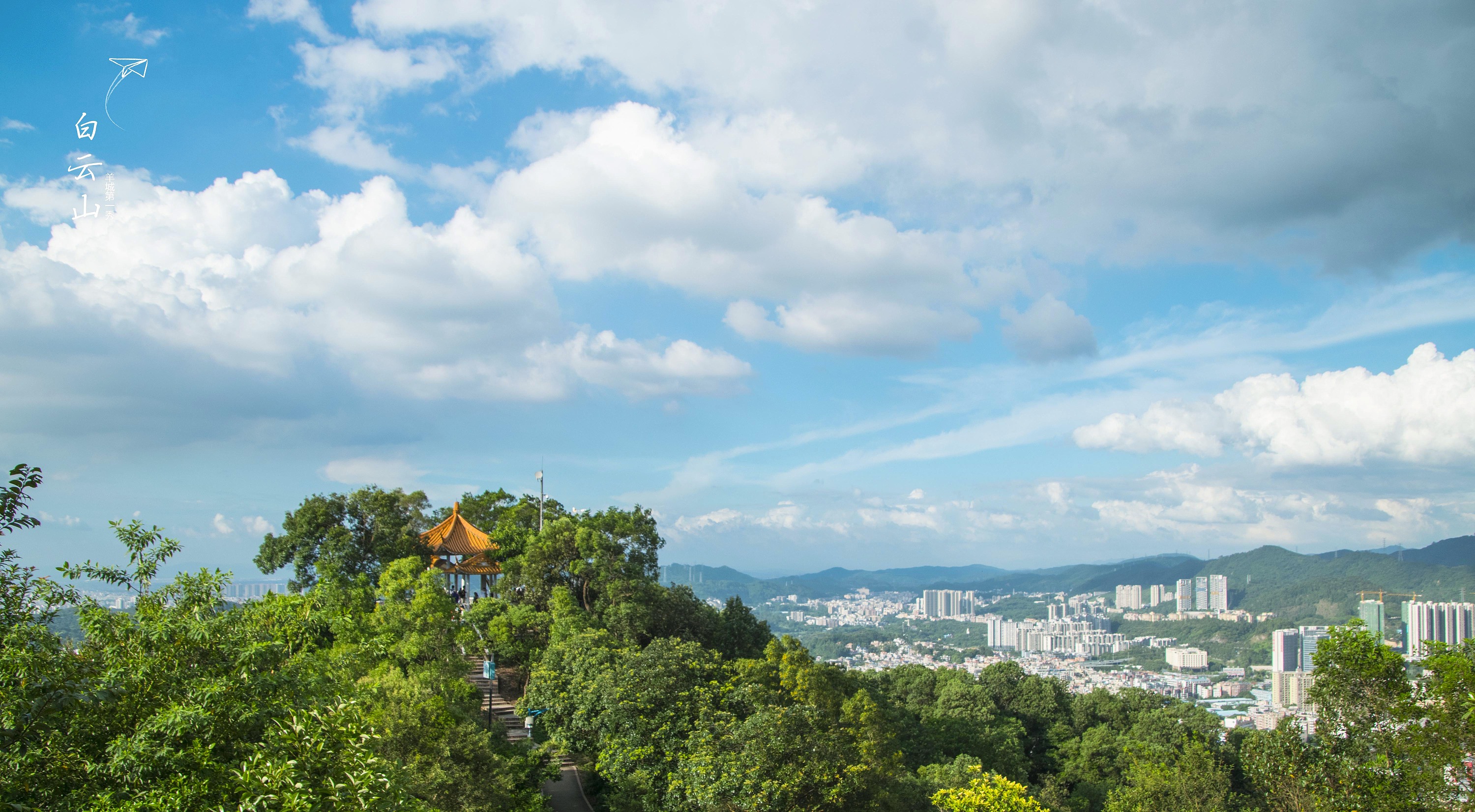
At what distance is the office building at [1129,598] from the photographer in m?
171

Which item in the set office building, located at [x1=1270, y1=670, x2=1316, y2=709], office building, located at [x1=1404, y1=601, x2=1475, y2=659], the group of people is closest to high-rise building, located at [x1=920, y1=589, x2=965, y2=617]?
office building, located at [x1=1404, y1=601, x2=1475, y2=659]

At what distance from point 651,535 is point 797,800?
1128 centimetres

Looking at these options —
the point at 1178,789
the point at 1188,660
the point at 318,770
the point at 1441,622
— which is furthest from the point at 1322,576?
the point at 318,770

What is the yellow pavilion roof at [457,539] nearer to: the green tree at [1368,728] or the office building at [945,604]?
the green tree at [1368,728]

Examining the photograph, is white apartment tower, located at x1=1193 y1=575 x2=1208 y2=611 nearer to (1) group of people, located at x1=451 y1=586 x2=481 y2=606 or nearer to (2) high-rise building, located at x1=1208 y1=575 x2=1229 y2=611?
(2) high-rise building, located at x1=1208 y1=575 x2=1229 y2=611

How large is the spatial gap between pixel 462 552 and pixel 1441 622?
81548 mm

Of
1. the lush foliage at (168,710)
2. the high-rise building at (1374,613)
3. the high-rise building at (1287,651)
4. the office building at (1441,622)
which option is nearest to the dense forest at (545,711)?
the lush foliage at (168,710)

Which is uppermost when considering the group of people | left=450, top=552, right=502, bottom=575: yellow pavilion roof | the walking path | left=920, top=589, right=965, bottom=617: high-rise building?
left=450, top=552, right=502, bottom=575: yellow pavilion roof

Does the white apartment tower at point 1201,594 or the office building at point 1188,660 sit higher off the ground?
the white apartment tower at point 1201,594

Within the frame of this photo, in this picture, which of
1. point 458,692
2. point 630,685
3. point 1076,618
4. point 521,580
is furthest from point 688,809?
point 1076,618

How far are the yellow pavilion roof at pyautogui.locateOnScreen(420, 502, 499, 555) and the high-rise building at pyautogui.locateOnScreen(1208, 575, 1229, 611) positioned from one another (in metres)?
154

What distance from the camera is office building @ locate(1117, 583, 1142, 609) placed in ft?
560

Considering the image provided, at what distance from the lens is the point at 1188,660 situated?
346 feet

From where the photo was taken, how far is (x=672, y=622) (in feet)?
70.3
